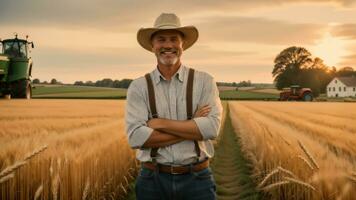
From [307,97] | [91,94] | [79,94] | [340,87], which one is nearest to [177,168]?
[307,97]

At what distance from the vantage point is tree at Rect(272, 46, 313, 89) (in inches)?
3573

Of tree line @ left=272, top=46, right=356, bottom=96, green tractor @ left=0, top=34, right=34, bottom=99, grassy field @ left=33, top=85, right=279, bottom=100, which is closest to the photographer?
green tractor @ left=0, top=34, right=34, bottom=99

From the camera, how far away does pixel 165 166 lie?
399cm

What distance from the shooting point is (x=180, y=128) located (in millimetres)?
3961

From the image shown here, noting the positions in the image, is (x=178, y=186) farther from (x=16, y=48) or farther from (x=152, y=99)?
(x=16, y=48)

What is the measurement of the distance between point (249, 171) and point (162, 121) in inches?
246

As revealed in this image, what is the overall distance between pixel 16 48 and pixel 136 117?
3128 cm

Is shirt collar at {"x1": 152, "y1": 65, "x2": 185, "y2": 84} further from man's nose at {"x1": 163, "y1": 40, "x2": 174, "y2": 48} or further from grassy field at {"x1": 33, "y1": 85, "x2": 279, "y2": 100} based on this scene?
grassy field at {"x1": 33, "y1": 85, "x2": 279, "y2": 100}

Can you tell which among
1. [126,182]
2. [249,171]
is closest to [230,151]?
[249,171]

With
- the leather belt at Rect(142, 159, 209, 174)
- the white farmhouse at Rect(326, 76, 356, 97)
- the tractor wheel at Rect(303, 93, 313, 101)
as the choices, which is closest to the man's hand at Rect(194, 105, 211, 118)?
the leather belt at Rect(142, 159, 209, 174)

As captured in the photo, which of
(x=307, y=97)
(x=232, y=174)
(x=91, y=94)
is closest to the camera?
(x=232, y=174)

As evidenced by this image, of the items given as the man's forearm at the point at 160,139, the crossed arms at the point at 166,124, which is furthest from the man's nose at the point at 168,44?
the man's forearm at the point at 160,139

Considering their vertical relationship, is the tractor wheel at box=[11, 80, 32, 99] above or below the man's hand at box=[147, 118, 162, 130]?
above

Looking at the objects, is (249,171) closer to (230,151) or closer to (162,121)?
(230,151)
